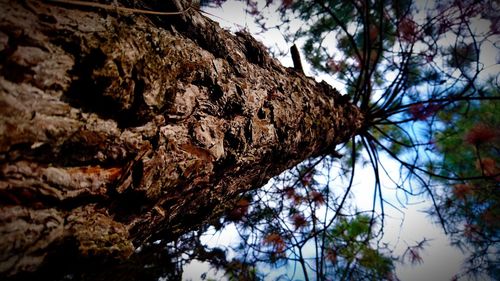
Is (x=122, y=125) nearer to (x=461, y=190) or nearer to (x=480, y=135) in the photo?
(x=480, y=135)

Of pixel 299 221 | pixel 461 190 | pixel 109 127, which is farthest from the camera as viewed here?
pixel 461 190

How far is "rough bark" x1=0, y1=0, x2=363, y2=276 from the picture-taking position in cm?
34

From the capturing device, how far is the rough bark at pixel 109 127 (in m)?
0.34

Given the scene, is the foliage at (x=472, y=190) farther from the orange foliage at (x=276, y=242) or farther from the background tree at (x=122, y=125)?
the background tree at (x=122, y=125)

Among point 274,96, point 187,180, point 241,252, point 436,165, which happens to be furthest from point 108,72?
point 436,165

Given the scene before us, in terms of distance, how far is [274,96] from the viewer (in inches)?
38.5

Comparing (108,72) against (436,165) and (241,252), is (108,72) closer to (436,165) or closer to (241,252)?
(241,252)

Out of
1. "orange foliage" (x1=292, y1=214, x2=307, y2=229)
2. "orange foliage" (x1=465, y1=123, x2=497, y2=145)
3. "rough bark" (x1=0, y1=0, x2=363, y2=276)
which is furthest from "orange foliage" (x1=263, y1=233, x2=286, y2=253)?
"orange foliage" (x1=465, y1=123, x2=497, y2=145)

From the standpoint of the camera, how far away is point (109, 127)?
46 cm

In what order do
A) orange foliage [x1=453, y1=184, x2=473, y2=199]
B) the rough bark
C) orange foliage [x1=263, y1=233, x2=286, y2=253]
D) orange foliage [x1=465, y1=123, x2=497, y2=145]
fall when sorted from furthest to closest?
1. orange foliage [x1=453, y1=184, x2=473, y2=199]
2. orange foliage [x1=465, y1=123, x2=497, y2=145]
3. orange foliage [x1=263, y1=233, x2=286, y2=253]
4. the rough bark

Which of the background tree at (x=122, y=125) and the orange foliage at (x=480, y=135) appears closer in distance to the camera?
the background tree at (x=122, y=125)

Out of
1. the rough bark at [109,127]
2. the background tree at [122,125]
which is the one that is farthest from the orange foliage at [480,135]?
the rough bark at [109,127]

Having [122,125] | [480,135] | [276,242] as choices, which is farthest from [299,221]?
[122,125]

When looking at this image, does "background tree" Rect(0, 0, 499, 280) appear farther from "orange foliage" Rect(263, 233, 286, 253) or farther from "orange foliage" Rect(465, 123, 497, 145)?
"orange foliage" Rect(465, 123, 497, 145)
